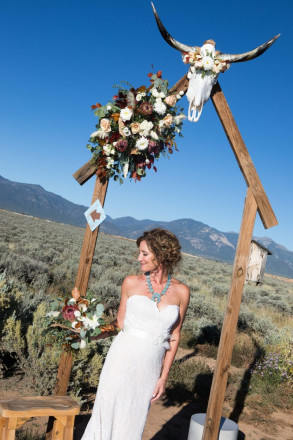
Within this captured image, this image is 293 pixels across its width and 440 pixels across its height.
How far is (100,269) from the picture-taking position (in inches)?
586

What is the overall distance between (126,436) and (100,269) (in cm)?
1154

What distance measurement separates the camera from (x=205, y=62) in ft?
13.2

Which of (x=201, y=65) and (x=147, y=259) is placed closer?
(x=147, y=259)

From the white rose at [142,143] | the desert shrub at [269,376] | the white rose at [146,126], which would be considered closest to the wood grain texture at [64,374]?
the white rose at [142,143]

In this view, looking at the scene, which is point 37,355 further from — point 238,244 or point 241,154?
point 241,154

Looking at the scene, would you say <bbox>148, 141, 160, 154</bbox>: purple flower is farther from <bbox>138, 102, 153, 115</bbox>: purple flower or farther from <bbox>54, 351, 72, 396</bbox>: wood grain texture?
<bbox>54, 351, 72, 396</bbox>: wood grain texture

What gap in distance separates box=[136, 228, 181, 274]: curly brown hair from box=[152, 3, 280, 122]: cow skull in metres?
1.24

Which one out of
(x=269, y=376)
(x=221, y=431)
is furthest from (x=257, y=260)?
(x=221, y=431)

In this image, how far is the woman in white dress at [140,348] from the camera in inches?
134

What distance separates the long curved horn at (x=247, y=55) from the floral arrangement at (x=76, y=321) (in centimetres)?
254

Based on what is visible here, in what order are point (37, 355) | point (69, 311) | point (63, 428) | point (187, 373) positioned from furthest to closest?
1. point (187, 373)
2. point (37, 355)
3. point (69, 311)
4. point (63, 428)

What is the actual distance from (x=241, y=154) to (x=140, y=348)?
2.11 meters

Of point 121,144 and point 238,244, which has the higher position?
point 121,144

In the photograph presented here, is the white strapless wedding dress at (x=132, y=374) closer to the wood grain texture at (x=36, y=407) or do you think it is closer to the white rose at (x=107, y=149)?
the wood grain texture at (x=36, y=407)
